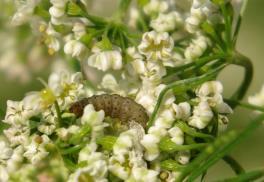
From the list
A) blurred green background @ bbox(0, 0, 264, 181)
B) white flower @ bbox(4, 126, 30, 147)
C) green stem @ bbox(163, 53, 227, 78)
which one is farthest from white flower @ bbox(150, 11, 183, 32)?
blurred green background @ bbox(0, 0, 264, 181)

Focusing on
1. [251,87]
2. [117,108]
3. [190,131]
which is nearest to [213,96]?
[190,131]

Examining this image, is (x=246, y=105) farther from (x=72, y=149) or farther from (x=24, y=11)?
(x=24, y=11)

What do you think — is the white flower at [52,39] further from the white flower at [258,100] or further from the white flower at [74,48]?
the white flower at [258,100]

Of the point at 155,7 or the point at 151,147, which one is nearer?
the point at 151,147

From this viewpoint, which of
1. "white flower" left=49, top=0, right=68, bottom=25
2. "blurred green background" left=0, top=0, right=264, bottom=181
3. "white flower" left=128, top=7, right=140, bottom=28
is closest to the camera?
"white flower" left=49, top=0, right=68, bottom=25

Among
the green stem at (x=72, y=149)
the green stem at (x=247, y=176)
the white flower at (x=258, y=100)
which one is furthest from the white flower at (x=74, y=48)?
the green stem at (x=247, y=176)

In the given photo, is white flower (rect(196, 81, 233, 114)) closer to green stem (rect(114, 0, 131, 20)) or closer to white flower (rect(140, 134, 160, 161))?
white flower (rect(140, 134, 160, 161))
